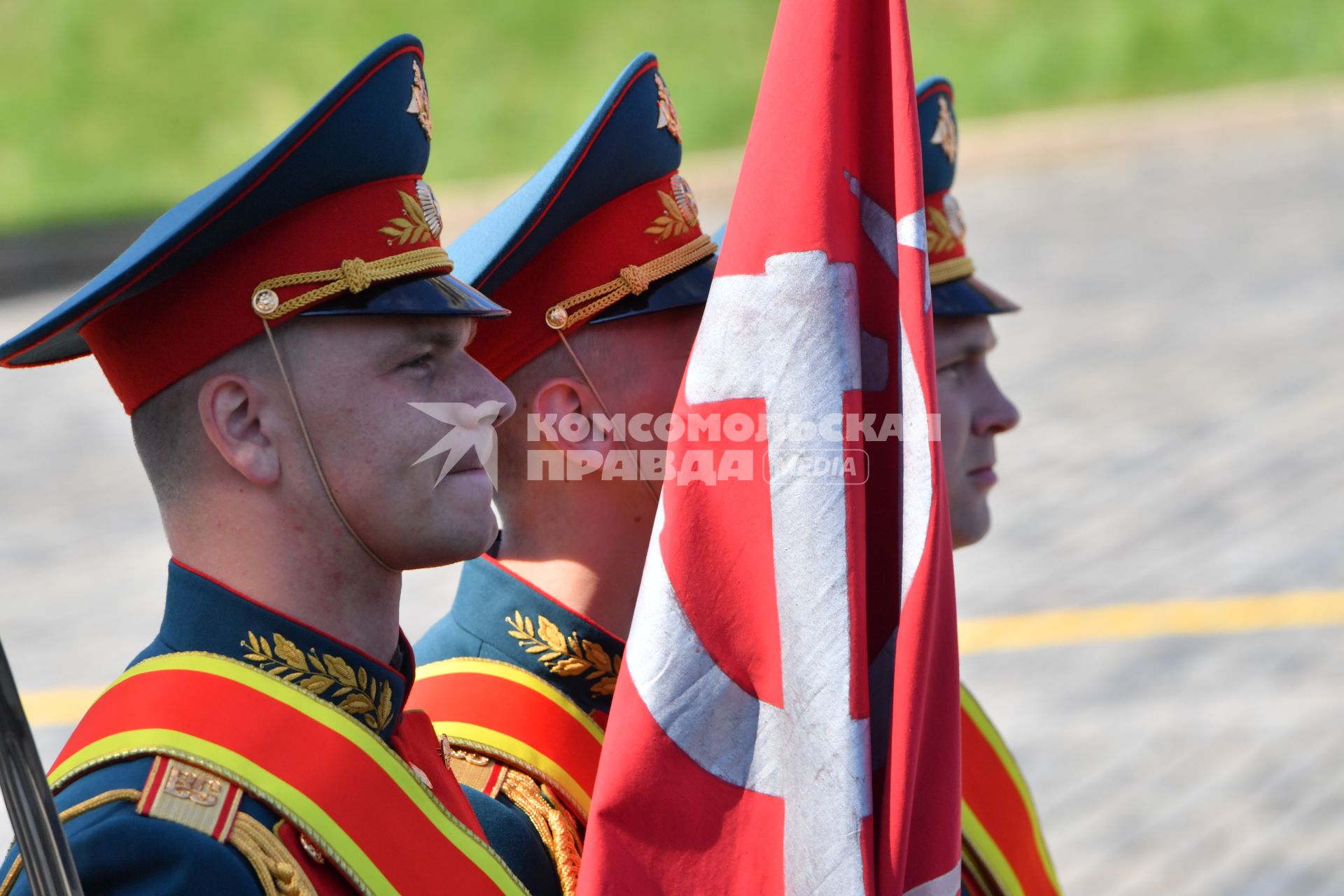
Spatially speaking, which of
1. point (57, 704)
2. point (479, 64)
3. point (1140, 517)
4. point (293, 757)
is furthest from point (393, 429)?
point (479, 64)

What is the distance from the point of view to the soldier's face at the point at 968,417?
9.93 ft

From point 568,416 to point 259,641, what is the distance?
2.45 ft

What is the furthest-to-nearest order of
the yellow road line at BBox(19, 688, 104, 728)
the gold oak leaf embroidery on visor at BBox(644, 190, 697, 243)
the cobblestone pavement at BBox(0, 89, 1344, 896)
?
1. the yellow road line at BBox(19, 688, 104, 728)
2. the cobblestone pavement at BBox(0, 89, 1344, 896)
3. the gold oak leaf embroidery on visor at BBox(644, 190, 697, 243)

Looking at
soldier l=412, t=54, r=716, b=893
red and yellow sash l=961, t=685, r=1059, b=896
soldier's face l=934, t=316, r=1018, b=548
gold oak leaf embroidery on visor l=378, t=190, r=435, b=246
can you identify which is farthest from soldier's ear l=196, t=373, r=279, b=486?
soldier's face l=934, t=316, r=1018, b=548

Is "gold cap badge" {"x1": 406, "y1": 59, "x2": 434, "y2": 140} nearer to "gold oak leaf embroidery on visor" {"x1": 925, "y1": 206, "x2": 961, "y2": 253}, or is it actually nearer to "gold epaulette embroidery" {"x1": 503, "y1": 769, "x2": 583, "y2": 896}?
"gold epaulette embroidery" {"x1": 503, "y1": 769, "x2": 583, "y2": 896}

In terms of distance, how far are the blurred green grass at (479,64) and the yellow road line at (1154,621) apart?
36.7ft

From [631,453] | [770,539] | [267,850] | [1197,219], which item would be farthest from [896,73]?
[1197,219]

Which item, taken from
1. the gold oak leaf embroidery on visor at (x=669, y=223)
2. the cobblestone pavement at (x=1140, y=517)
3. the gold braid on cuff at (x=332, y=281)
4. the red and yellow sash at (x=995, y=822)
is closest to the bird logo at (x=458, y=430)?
the gold braid on cuff at (x=332, y=281)

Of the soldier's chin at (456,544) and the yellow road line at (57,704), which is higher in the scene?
the soldier's chin at (456,544)

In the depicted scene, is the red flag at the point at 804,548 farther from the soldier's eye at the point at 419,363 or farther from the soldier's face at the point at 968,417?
the soldier's face at the point at 968,417

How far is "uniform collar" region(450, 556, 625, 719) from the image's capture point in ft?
8.27

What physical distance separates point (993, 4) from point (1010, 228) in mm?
5995

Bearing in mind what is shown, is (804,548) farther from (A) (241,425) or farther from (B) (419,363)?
(A) (241,425)

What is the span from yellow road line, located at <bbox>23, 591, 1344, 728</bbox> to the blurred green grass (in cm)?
1119
